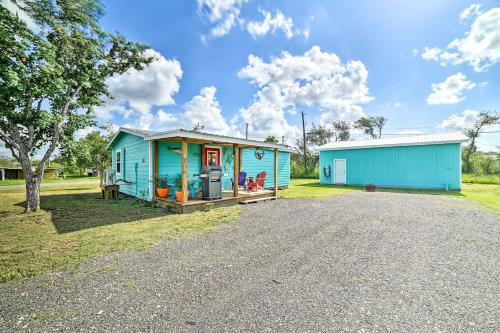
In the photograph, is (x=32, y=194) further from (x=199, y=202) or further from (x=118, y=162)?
(x=199, y=202)

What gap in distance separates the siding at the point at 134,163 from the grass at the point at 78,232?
1895 millimetres

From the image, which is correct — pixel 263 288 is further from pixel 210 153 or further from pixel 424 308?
pixel 210 153

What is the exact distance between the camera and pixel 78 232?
464cm

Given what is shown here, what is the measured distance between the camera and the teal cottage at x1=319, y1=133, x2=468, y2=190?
1202 centimetres

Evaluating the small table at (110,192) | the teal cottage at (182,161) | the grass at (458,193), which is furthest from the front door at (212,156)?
the small table at (110,192)

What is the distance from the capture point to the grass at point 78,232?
320 centimetres

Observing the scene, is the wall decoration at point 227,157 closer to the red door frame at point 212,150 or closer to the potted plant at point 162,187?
the red door frame at point 212,150

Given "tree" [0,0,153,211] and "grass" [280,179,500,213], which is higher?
"tree" [0,0,153,211]

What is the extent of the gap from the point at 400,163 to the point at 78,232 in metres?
15.7

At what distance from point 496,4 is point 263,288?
11.7 meters

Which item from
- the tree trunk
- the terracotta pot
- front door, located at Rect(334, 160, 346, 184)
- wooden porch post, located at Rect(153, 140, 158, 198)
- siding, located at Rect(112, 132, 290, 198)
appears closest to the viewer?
the tree trunk

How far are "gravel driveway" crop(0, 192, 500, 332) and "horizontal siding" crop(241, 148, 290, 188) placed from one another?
7301 millimetres

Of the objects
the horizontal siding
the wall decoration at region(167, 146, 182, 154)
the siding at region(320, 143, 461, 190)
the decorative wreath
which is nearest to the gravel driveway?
the wall decoration at region(167, 146, 182, 154)

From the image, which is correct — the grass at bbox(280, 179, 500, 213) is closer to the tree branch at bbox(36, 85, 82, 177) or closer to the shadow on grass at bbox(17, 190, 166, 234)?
the shadow on grass at bbox(17, 190, 166, 234)
